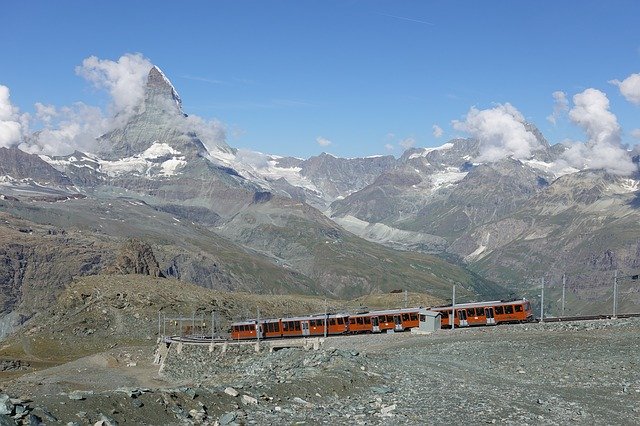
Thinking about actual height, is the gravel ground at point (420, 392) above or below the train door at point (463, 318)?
below

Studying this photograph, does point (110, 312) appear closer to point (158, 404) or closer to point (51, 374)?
point (51, 374)

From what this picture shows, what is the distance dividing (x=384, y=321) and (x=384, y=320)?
0.49 feet

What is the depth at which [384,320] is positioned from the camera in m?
104

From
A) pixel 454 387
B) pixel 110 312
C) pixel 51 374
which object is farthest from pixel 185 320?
pixel 454 387

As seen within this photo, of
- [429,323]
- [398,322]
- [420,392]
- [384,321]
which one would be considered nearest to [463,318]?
[398,322]

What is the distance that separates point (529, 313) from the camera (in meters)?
102

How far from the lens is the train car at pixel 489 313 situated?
99375mm

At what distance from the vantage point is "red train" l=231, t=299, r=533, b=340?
99688 mm

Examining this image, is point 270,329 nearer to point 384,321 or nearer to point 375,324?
point 375,324

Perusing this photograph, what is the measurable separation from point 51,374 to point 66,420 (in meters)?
77.6

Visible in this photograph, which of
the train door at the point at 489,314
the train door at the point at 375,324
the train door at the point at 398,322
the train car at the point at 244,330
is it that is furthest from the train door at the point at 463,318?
the train car at the point at 244,330

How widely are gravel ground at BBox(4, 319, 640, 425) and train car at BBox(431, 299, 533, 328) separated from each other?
1105 inches

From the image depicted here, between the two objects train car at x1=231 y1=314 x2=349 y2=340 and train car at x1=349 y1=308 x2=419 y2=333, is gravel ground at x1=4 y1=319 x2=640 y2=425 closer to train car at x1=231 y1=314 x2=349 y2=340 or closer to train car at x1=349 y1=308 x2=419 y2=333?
train car at x1=349 y1=308 x2=419 y2=333

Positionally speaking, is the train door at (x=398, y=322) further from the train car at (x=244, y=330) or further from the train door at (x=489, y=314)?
the train car at (x=244, y=330)
